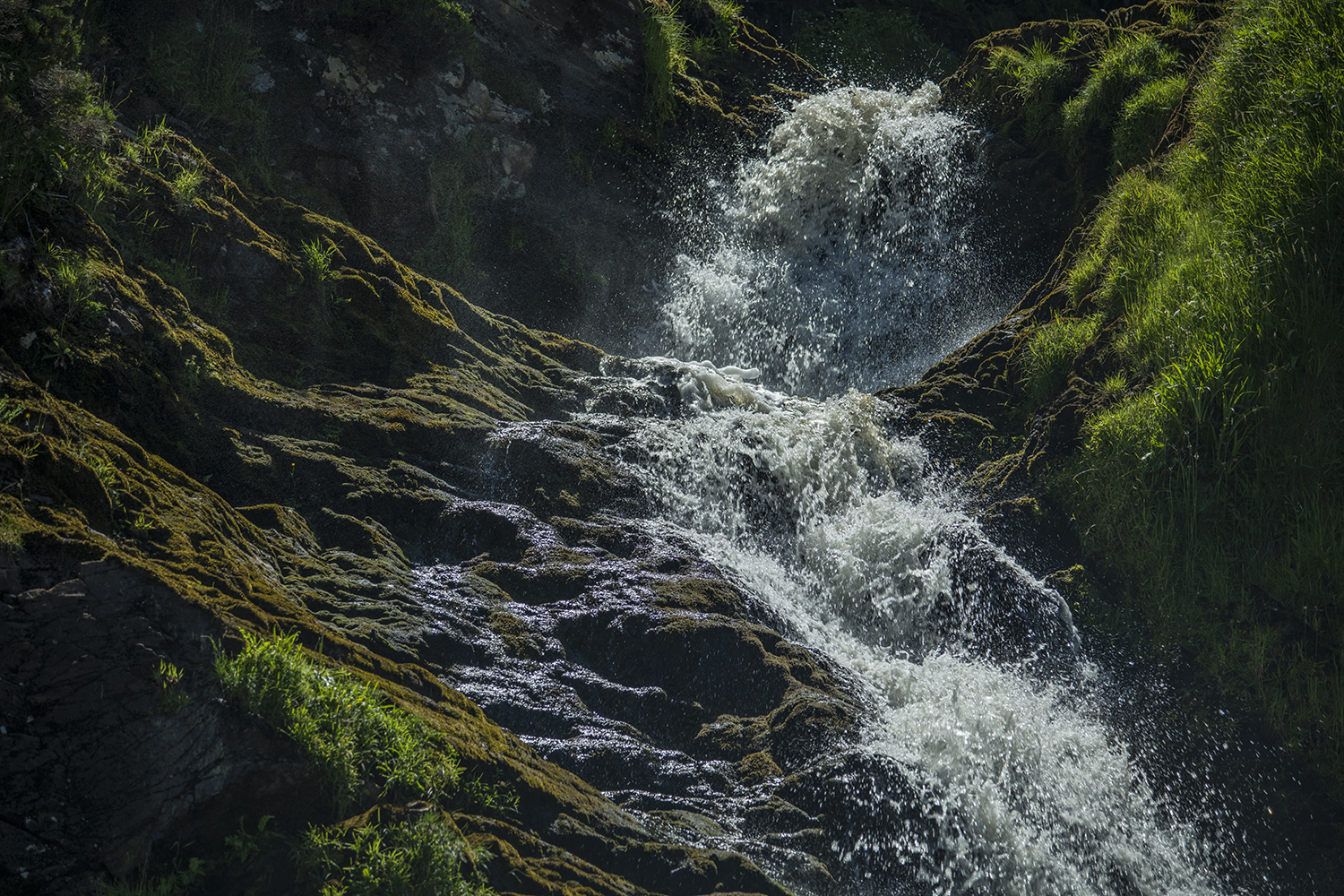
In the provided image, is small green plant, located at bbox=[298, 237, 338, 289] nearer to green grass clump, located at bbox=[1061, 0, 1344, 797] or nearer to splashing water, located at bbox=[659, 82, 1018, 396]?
splashing water, located at bbox=[659, 82, 1018, 396]

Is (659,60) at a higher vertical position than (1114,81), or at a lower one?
lower

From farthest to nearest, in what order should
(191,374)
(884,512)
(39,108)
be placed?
(884,512)
(191,374)
(39,108)

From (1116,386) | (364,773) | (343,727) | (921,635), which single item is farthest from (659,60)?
(364,773)

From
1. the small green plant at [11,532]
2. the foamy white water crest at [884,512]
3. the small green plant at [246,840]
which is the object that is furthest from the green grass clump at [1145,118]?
the small green plant at [11,532]

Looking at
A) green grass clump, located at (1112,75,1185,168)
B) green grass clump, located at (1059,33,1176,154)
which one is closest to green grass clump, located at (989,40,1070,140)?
green grass clump, located at (1059,33,1176,154)

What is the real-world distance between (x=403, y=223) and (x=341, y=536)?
184 inches

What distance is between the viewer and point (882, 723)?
4.62 metres

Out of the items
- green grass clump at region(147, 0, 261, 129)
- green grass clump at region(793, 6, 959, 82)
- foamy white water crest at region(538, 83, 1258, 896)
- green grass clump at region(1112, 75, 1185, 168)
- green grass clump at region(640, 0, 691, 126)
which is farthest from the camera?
green grass clump at region(793, 6, 959, 82)

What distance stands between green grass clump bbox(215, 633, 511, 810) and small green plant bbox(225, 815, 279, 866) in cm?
24

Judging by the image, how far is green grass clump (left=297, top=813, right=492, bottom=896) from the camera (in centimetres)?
280

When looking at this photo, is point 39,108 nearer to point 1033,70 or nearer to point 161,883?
point 161,883

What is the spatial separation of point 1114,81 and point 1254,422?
5250 mm

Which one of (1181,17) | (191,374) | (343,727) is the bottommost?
(343,727)

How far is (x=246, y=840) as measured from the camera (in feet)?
9.11
